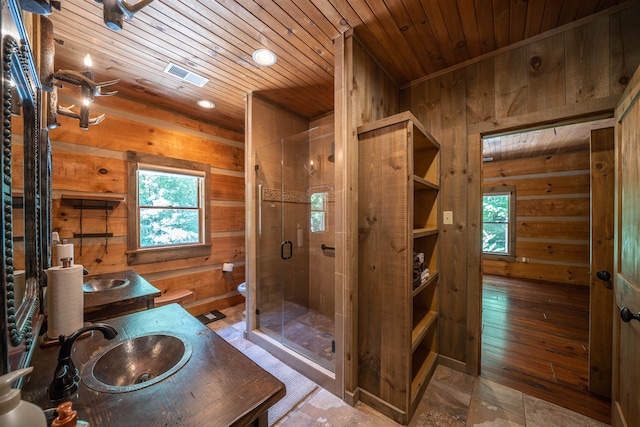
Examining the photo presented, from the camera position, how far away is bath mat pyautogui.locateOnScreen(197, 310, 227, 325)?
2.94 meters

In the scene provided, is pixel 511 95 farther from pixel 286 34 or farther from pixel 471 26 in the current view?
pixel 286 34

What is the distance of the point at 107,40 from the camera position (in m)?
1.71

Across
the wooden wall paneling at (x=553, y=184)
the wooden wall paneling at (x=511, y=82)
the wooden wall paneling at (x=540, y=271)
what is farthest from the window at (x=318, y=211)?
the wooden wall paneling at (x=553, y=184)

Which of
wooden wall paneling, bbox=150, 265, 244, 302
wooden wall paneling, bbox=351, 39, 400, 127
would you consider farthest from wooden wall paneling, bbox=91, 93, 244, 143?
wooden wall paneling, bbox=351, 39, 400, 127

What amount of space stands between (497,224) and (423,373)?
16.3ft

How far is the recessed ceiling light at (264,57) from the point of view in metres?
1.88

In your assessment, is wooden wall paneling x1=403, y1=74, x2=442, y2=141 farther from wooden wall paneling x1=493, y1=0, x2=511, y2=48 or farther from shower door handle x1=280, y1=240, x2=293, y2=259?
shower door handle x1=280, y1=240, x2=293, y2=259

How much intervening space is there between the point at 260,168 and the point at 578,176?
231 inches

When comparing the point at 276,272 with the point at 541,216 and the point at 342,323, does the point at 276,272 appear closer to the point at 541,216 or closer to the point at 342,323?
the point at 342,323

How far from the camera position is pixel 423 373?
183 cm

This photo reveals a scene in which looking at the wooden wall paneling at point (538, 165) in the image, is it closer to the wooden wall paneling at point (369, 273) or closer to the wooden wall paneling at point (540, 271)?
the wooden wall paneling at point (540, 271)

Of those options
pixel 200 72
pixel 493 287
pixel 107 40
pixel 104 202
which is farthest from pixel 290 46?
pixel 493 287

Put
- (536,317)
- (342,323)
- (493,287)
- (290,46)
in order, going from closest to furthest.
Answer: (342,323)
(290,46)
(536,317)
(493,287)

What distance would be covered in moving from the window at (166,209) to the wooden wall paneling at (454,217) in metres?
2.79
